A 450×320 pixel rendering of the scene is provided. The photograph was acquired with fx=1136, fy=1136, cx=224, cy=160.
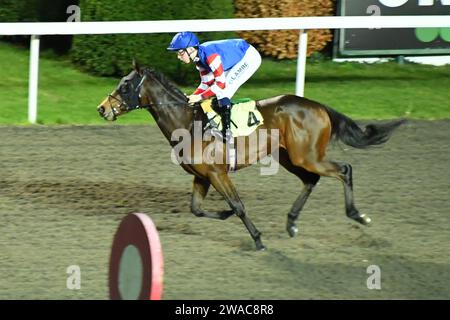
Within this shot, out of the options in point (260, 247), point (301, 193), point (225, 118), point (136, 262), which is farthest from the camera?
point (301, 193)

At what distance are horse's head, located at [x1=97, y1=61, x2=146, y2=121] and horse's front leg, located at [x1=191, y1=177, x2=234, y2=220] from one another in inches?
26.1

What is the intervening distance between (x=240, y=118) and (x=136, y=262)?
98.5 inches

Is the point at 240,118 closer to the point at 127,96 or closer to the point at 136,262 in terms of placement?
the point at 127,96

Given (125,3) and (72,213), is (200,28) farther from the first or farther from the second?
(72,213)

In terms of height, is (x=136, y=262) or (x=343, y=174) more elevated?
(x=136, y=262)

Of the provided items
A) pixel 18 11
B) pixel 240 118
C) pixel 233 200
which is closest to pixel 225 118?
pixel 240 118

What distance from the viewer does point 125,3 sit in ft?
38.9

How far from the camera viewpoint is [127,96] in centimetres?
757

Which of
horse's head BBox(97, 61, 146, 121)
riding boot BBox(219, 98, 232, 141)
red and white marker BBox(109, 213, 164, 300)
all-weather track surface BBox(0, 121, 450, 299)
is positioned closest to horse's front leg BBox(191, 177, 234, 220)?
all-weather track surface BBox(0, 121, 450, 299)

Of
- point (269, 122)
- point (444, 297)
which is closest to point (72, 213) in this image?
point (269, 122)

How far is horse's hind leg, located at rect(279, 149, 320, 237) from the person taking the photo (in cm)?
779

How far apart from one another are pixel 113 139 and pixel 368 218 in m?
3.25

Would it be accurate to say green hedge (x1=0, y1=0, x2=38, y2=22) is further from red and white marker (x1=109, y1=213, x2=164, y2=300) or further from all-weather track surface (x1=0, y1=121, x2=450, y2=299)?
red and white marker (x1=109, y1=213, x2=164, y2=300)

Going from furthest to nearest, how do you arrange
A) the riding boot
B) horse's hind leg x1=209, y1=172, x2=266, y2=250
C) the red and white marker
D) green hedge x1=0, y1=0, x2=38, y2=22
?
green hedge x1=0, y1=0, x2=38, y2=22
the riding boot
horse's hind leg x1=209, y1=172, x2=266, y2=250
the red and white marker
